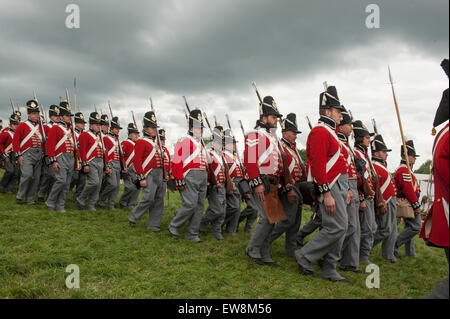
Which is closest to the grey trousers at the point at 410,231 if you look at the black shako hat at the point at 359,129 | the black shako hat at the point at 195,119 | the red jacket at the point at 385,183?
the red jacket at the point at 385,183

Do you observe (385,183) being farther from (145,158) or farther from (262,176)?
(145,158)

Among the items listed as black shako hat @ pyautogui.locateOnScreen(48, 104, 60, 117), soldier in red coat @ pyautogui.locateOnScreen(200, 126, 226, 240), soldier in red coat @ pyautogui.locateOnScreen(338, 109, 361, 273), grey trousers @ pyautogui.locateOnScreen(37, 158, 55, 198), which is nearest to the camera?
soldier in red coat @ pyautogui.locateOnScreen(338, 109, 361, 273)

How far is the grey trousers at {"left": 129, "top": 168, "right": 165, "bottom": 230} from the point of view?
765cm

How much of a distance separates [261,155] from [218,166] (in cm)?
267

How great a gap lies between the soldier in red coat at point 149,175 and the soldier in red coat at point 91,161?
6.66ft

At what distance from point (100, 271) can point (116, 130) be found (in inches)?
291

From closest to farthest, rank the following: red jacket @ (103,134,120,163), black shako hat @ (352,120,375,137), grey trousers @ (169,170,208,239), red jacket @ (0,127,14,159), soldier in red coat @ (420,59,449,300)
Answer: soldier in red coat @ (420,59,449,300) < grey trousers @ (169,170,208,239) < black shako hat @ (352,120,375,137) < red jacket @ (103,134,120,163) < red jacket @ (0,127,14,159)

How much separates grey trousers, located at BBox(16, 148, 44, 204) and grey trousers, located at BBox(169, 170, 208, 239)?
446cm

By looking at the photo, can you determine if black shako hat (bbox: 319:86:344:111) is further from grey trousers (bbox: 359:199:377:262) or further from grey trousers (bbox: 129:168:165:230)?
grey trousers (bbox: 129:168:165:230)

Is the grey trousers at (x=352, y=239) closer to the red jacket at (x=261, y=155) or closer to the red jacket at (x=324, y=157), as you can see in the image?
the red jacket at (x=324, y=157)

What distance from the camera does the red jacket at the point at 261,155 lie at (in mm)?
5406

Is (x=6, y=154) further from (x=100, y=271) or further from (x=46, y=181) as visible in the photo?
(x=100, y=271)

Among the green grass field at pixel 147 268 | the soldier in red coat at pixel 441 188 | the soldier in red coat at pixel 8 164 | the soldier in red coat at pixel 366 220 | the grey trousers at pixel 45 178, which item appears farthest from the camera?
the soldier in red coat at pixel 8 164

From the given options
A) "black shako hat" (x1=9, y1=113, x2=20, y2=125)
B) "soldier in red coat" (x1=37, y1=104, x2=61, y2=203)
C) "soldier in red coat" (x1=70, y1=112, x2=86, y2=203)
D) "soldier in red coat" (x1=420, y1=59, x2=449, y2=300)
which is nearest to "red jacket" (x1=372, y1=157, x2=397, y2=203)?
"soldier in red coat" (x1=420, y1=59, x2=449, y2=300)
